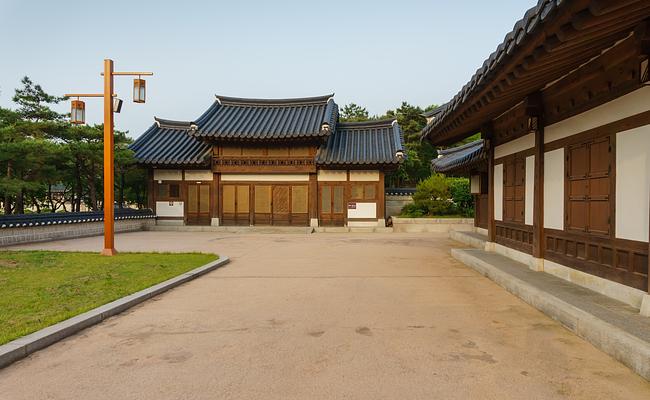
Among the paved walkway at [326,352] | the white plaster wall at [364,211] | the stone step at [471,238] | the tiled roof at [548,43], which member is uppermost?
the tiled roof at [548,43]

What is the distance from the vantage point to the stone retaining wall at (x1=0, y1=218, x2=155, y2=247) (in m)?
12.9

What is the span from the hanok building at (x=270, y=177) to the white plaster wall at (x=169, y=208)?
2.0 inches

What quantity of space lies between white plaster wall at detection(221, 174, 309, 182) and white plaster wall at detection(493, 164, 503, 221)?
1216 centimetres

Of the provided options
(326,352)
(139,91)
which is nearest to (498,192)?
(326,352)

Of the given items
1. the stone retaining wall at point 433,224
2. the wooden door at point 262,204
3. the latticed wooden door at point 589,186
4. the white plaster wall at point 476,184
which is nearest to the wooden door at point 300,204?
the wooden door at point 262,204

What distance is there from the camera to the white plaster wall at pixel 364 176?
68.9ft

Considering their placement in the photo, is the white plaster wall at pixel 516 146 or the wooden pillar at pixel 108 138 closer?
the white plaster wall at pixel 516 146

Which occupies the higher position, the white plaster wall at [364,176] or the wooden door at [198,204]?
the white plaster wall at [364,176]

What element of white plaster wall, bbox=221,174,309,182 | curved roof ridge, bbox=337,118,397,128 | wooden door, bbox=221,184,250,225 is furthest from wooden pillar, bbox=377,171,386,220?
wooden door, bbox=221,184,250,225

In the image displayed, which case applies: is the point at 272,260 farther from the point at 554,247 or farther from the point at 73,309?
the point at 554,247

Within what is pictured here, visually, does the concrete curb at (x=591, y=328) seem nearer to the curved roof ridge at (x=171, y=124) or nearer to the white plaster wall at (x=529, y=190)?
the white plaster wall at (x=529, y=190)

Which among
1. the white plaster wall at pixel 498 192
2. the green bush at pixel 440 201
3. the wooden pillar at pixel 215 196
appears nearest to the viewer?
the white plaster wall at pixel 498 192

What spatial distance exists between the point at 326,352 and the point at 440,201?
58.9ft

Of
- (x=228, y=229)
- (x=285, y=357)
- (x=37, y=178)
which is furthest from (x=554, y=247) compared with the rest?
(x=37, y=178)
